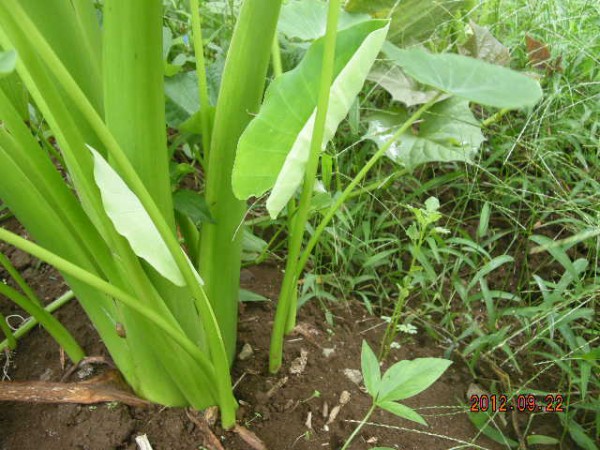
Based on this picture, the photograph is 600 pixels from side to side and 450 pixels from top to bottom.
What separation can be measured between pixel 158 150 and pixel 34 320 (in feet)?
1.67

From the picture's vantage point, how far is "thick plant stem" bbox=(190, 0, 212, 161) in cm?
70

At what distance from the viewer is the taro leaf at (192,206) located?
75 centimetres

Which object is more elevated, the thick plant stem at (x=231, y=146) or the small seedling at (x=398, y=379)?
the thick plant stem at (x=231, y=146)

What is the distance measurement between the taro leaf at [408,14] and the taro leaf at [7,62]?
2.80 ft

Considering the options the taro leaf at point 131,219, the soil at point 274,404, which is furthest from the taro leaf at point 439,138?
the taro leaf at point 131,219

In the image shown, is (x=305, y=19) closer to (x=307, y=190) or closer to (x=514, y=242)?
(x=307, y=190)

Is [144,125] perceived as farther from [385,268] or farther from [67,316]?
[385,268]

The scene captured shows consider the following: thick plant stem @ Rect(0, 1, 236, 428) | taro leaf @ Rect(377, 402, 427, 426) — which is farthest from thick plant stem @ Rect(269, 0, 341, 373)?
taro leaf @ Rect(377, 402, 427, 426)

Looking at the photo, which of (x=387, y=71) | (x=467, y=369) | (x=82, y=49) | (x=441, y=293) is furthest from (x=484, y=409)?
(x=82, y=49)

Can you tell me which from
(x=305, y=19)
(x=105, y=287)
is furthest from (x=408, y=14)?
(x=105, y=287)

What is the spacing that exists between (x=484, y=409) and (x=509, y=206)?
0.48 m

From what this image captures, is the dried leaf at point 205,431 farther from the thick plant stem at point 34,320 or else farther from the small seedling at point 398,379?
the thick plant stem at point 34,320

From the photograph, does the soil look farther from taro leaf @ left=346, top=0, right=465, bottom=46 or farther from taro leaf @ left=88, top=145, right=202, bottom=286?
taro leaf @ left=346, top=0, right=465, bottom=46
